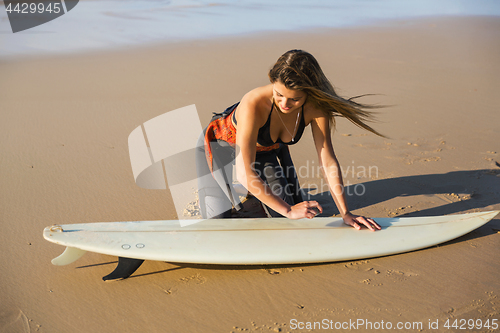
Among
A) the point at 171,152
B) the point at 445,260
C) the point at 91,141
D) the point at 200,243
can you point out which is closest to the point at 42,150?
the point at 91,141

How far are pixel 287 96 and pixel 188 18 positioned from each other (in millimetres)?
10625

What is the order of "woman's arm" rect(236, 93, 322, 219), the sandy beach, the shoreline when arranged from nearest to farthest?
1. the sandy beach
2. "woman's arm" rect(236, 93, 322, 219)
3. the shoreline

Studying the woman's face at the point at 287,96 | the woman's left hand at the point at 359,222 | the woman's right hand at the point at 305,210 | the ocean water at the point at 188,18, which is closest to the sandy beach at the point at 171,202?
the woman's left hand at the point at 359,222

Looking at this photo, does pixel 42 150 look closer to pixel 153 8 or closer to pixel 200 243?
pixel 200 243

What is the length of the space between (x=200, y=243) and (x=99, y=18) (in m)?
11.2

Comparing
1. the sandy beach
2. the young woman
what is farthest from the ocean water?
the young woman

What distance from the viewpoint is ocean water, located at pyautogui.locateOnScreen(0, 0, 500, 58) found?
8.66 metres

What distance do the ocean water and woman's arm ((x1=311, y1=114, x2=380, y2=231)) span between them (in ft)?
22.7

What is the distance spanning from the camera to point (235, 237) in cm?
236

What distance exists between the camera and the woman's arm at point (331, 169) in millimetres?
2381

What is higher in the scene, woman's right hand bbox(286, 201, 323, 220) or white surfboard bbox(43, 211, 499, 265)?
woman's right hand bbox(286, 201, 323, 220)

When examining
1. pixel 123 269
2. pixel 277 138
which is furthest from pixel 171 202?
pixel 277 138

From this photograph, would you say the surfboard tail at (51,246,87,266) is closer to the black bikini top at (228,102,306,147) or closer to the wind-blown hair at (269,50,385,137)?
the black bikini top at (228,102,306,147)

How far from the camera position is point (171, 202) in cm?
315
